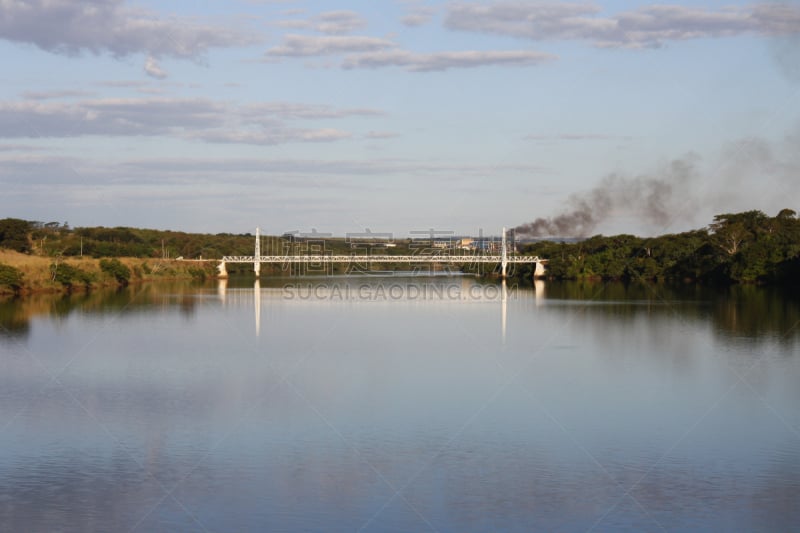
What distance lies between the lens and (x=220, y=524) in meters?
9.83

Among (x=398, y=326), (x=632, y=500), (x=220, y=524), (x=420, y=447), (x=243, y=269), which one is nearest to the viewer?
(x=220, y=524)

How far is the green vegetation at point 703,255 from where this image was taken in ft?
192

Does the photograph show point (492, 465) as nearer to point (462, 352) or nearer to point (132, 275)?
point (462, 352)

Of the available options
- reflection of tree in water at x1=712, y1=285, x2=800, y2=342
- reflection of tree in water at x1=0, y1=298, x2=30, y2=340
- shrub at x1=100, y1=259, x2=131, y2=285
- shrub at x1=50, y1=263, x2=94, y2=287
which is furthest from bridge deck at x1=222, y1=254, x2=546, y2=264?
reflection of tree in water at x1=0, y1=298, x2=30, y2=340

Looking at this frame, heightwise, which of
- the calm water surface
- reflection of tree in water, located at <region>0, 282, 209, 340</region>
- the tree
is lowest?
the calm water surface

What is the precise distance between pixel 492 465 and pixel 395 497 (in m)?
1.77

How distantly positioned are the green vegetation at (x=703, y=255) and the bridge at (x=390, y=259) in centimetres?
527

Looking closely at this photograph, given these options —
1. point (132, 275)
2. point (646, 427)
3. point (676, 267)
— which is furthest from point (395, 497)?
point (676, 267)

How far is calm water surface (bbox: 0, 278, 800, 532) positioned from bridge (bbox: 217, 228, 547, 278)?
194ft

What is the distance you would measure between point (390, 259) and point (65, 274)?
5150cm

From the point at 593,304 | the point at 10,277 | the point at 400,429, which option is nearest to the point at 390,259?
the point at 10,277

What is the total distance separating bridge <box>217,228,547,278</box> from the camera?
8875 centimetres

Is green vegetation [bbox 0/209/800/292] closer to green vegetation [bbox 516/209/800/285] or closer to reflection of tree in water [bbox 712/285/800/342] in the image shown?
green vegetation [bbox 516/209/800/285]

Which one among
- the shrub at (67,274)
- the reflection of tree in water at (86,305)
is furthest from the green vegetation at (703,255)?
the shrub at (67,274)
